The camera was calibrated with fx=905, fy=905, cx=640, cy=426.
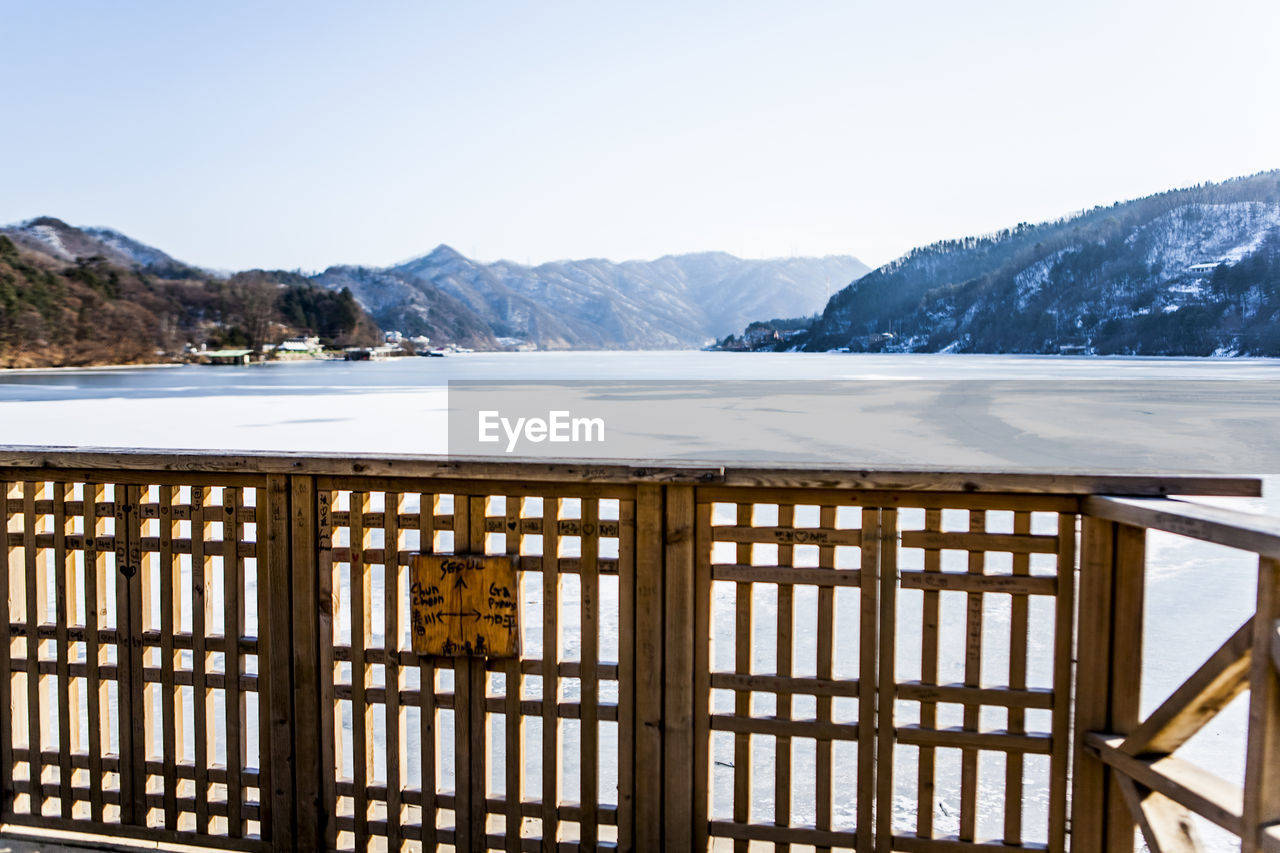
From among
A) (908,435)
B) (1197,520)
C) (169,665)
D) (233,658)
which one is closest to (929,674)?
(1197,520)

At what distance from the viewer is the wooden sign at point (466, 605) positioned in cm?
224

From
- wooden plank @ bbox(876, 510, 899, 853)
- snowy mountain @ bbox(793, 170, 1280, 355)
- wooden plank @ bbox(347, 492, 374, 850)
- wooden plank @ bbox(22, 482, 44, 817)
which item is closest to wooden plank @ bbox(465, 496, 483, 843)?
wooden plank @ bbox(347, 492, 374, 850)

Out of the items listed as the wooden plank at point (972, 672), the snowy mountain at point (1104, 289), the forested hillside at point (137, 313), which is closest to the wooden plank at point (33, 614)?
the wooden plank at point (972, 672)

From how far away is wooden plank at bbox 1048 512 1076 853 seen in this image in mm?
2008

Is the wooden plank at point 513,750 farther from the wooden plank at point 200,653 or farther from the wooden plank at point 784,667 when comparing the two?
the wooden plank at point 200,653

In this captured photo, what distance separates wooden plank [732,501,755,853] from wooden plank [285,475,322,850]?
1038 mm

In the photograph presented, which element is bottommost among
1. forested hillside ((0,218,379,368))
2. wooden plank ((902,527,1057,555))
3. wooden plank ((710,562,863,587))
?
wooden plank ((710,562,863,587))

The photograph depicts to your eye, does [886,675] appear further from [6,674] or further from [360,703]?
[6,674]

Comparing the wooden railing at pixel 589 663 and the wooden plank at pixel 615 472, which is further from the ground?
the wooden plank at pixel 615 472

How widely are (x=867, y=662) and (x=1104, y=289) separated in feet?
390

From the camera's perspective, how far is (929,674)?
6.84 ft

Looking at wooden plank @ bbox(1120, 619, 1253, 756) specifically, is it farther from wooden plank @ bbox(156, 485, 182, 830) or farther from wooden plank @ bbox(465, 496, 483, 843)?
wooden plank @ bbox(156, 485, 182, 830)

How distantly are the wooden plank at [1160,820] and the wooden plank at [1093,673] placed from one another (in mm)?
73

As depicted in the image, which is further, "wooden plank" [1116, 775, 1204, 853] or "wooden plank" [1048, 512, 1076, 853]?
"wooden plank" [1048, 512, 1076, 853]
